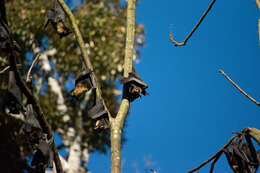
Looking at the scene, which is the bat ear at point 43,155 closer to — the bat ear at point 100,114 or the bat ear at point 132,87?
the bat ear at point 100,114

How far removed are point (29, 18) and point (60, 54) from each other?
1.70 metres

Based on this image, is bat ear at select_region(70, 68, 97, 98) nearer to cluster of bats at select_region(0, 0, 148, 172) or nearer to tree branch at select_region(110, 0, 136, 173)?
cluster of bats at select_region(0, 0, 148, 172)

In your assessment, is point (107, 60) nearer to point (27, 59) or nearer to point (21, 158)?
point (27, 59)

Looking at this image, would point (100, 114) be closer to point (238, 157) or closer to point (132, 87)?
point (132, 87)

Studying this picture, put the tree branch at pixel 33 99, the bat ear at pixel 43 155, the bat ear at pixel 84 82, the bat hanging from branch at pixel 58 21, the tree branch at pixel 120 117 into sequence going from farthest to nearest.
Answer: the bat hanging from branch at pixel 58 21 < the bat ear at pixel 84 82 < the bat ear at pixel 43 155 < the tree branch at pixel 120 117 < the tree branch at pixel 33 99

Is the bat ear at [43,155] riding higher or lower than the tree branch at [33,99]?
lower

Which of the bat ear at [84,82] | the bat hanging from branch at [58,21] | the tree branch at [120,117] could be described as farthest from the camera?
the bat hanging from branch at [58,21]

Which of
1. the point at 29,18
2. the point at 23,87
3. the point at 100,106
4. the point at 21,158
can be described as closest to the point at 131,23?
the point at 100,106

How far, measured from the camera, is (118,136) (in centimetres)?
164

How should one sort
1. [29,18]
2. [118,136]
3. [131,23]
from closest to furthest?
1. [118,136]
2. [131,23]
3. [29,18]

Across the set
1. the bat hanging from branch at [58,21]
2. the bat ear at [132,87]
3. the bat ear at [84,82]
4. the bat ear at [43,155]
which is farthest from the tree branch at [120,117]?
the bat hanging from branch at [58,21]

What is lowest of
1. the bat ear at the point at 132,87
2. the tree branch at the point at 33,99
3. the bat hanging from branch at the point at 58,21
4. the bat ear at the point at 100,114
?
the tree branch at the point at 33,99

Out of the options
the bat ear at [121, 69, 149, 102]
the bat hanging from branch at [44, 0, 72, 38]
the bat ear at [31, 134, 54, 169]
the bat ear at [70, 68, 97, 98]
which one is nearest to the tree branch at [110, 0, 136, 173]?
the bat ear at [121, 69, 149, 102]

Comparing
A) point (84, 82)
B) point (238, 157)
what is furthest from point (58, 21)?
point (238, 157)
